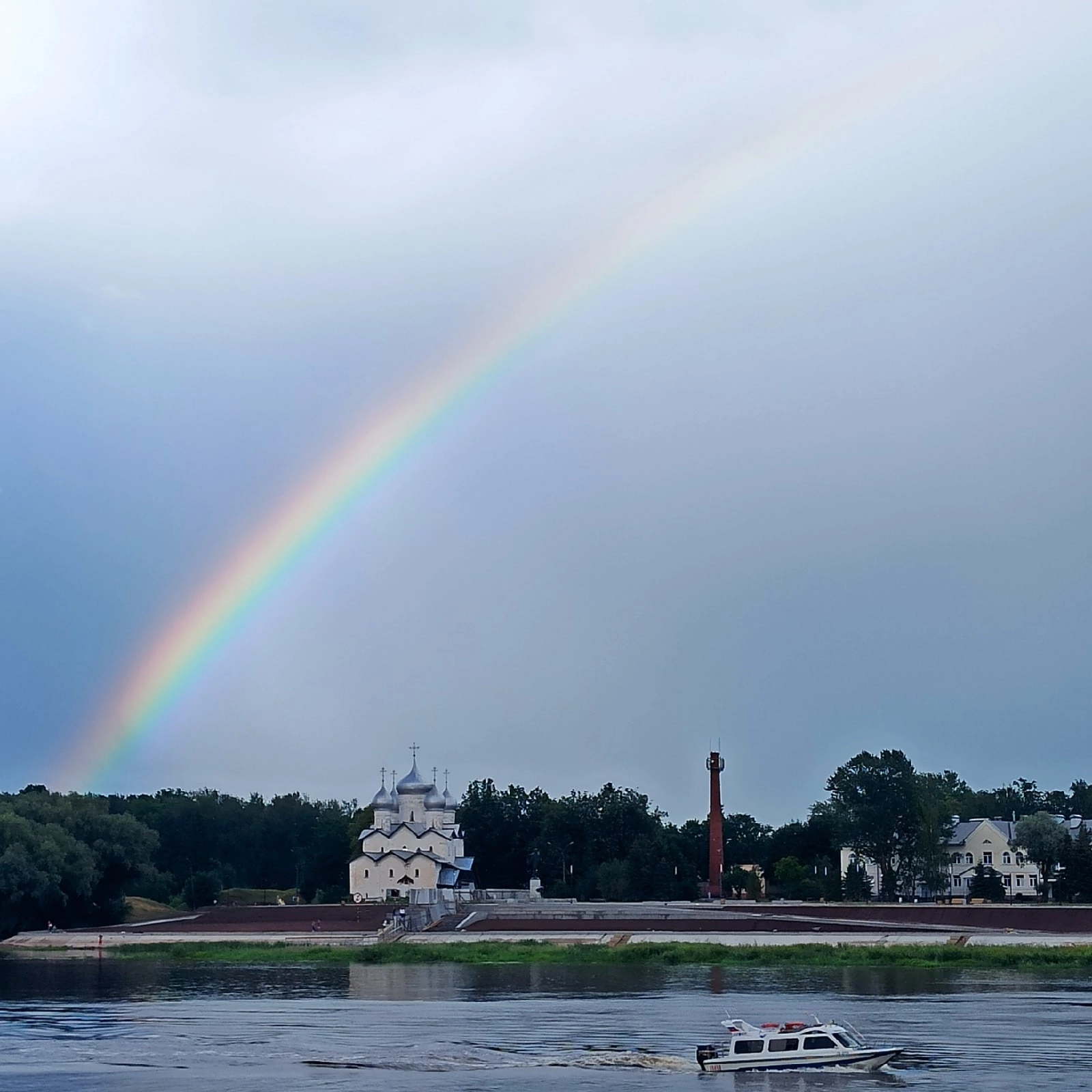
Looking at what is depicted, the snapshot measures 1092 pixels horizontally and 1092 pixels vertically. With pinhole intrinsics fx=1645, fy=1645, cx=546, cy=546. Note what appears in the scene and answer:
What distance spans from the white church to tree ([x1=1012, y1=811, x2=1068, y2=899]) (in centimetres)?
3655

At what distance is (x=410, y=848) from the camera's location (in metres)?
112

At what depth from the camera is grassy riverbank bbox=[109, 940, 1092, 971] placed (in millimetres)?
64812

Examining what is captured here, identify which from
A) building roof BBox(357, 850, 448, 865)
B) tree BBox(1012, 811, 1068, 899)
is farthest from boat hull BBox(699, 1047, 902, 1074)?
building roof BBox(357, 850, 448, 865)

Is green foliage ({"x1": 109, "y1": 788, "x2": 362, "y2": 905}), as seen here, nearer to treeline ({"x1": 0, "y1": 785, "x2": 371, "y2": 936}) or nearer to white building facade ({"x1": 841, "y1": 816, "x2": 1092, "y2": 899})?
treeline ({"x1": 0, "y1": 785, "x2": 371, "y2": 936})

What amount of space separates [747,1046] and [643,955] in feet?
113

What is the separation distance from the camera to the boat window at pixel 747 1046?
37312 millimetres

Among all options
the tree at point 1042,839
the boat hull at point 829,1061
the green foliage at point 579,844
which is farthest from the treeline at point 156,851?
the boat hull at point 829,1061

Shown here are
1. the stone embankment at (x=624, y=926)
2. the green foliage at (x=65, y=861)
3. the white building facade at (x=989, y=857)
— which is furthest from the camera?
the white building facade at (x=989, y=857)

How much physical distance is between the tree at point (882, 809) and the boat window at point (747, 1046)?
62.4 meters

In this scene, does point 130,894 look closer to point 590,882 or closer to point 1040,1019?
point 590,882

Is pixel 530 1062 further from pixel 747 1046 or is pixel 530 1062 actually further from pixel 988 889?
pixel 988 889

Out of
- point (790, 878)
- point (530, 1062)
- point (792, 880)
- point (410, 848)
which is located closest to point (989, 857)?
point (790, 878)

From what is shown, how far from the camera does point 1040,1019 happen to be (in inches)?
1729

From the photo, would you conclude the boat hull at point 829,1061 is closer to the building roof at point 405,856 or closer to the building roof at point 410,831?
the building roof at point 405,856
